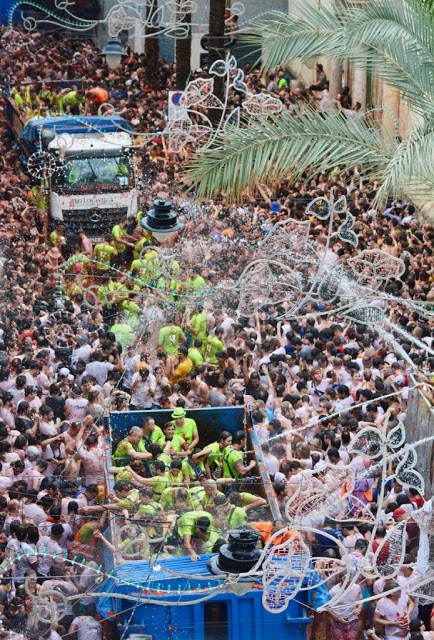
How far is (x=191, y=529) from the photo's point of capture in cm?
1039

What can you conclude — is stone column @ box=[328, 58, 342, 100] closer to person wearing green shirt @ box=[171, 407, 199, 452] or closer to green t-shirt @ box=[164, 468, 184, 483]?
person wearing green shirt @ box=[171, 407, 199, 452]

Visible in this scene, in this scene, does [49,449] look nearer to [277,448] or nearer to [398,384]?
[277,448]

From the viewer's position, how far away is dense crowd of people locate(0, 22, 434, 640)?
10.6 metres

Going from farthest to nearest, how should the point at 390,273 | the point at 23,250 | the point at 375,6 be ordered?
the point at 23,250, the point at 390,273, the point at 375,6

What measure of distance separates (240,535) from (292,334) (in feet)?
21.6

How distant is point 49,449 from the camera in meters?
13.5

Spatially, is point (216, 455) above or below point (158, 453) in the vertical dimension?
below

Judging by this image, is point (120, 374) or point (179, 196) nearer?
point (120, 374)

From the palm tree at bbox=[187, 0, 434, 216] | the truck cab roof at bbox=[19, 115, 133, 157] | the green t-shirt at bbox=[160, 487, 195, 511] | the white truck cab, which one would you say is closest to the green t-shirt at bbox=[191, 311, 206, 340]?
the palm tree at bbox=[187, 0, 434, 216]

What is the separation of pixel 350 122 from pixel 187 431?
3.99 metres

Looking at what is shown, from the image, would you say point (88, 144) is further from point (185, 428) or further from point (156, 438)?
point (156, 438)

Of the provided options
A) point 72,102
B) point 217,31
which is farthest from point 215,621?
point 72,102

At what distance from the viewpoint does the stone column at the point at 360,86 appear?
28.6 metres

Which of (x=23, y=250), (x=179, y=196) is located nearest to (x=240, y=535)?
(x=23, y=250)
